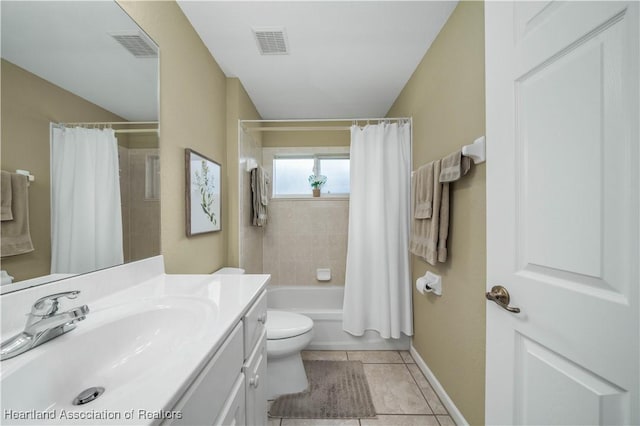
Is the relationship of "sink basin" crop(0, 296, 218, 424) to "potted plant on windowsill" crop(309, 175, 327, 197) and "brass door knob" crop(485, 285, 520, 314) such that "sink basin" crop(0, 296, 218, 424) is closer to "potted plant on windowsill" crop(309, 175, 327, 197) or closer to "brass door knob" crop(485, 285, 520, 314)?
"brass door knob" crop(485, 285, 520, 314)

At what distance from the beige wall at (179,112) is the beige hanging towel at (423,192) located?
1.54m

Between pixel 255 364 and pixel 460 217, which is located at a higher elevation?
pixel 460 217

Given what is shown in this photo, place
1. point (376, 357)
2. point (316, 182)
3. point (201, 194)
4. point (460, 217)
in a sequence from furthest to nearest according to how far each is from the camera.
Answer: point (316, 182), point (376, 357), point (201, 194), point (460, 217)

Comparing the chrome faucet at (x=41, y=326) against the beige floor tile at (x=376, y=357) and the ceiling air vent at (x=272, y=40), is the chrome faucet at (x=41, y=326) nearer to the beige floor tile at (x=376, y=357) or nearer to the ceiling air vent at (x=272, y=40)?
the ceiling air vent at (x=272, y=40)

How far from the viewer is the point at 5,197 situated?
0.61 metres

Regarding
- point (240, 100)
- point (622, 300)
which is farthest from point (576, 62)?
point (240, 100)

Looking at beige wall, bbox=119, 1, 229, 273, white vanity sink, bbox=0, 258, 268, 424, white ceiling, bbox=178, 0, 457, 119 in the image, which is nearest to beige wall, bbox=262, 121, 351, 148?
white ceiling, bbox=178, 0, 457, 119

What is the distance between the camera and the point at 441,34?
62.1 inches

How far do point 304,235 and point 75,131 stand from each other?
2.42 metres

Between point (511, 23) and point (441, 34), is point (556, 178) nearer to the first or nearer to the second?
point (511, 23)

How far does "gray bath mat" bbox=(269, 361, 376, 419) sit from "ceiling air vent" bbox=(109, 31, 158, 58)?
2.06m

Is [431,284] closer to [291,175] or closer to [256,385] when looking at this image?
[256,385]

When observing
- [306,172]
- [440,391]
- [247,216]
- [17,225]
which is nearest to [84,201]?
[17,225]

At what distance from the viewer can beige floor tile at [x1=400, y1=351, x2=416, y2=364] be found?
2.03 meters
